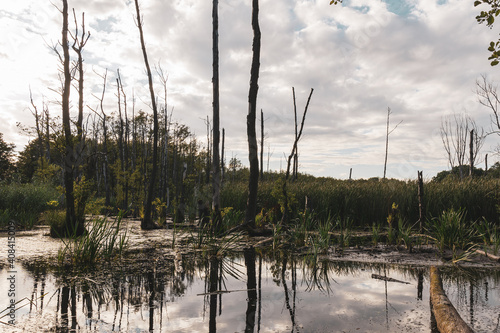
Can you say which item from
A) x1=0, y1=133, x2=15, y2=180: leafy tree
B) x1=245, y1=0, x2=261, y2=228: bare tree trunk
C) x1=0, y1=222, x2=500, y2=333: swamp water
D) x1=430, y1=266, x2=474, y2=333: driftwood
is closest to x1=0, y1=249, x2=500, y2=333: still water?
x1=0, y1=222, x2=500, y2=333: swamp water

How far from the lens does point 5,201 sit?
43.9 ft

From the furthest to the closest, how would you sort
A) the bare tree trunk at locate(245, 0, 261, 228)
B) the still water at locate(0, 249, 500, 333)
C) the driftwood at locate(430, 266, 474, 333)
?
the bare tree trunk at locate(245, 0, 261, 228) → the still water at locate(0, 249, 500, 333) → the driftwood at locate(430, 266, 474, 333)

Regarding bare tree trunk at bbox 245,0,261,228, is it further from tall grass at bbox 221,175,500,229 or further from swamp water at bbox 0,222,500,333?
swamp water at bbox 0,222,500,333

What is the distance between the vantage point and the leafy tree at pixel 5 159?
3325cm

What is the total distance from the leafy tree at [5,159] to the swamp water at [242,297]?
113 ft

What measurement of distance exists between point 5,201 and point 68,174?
6858 millimetres

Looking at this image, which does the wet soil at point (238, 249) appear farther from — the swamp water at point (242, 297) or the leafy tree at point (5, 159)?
the leafy tree at point (5, 159)

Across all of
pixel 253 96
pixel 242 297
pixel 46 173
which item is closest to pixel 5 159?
pixel 46 173

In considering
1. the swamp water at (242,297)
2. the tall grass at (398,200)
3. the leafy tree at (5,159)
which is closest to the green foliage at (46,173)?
the leafy tree at (5,159)

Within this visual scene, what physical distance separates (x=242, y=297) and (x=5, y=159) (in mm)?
39755

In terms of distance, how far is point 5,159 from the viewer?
113 ft

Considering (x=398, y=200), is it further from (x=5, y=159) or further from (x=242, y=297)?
(x=5, y=159)

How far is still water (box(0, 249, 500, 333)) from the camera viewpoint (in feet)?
Result: 9.84

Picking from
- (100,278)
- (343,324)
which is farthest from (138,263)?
(343,324)
